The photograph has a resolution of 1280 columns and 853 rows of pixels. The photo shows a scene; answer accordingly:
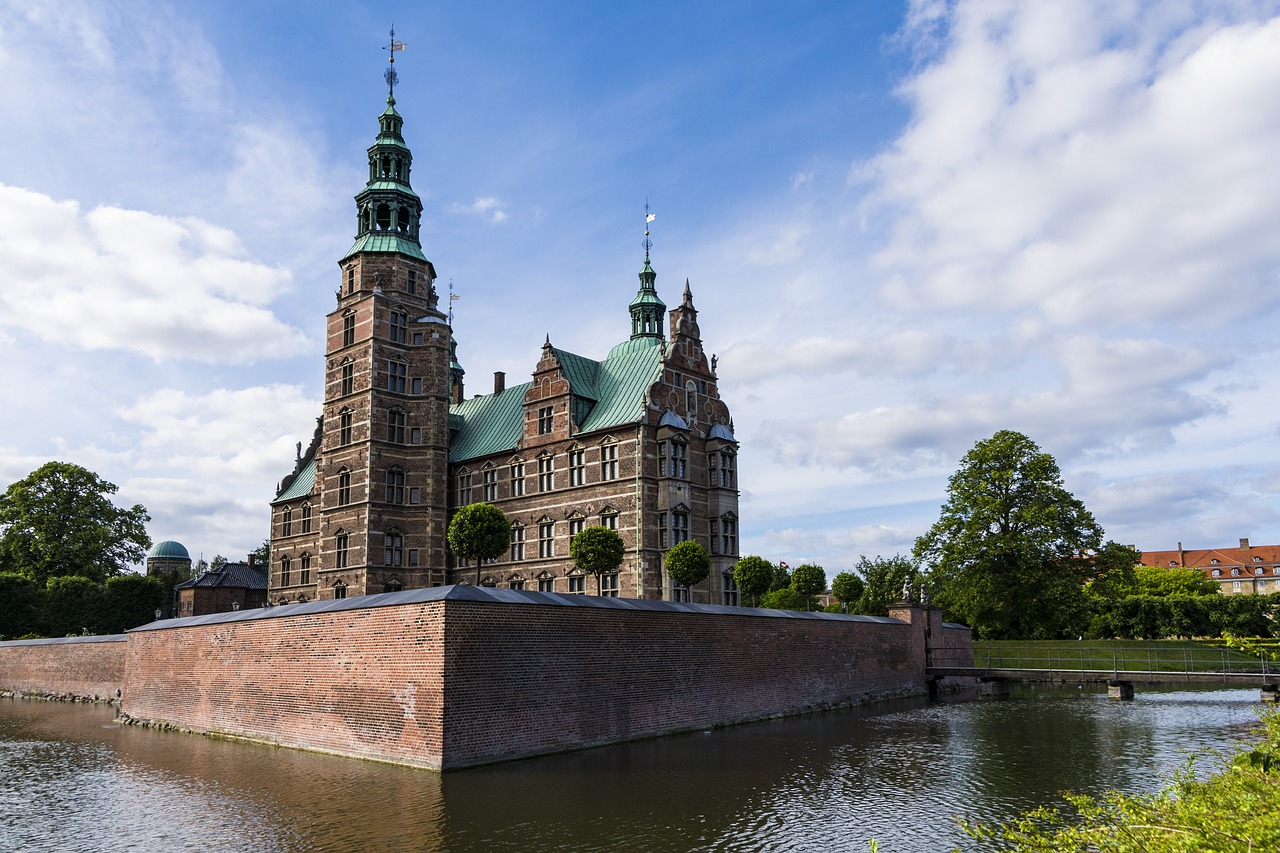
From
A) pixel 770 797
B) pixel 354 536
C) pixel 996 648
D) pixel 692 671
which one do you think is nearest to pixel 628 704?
pixel 692 671

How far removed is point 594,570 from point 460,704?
1569cm

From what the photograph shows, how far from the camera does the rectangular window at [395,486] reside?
162 feet

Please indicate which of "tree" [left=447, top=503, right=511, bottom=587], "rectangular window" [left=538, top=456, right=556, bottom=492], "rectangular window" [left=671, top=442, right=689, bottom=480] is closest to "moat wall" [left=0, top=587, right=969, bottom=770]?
"tree" [left=447, top=503, right=511, bottom=587]

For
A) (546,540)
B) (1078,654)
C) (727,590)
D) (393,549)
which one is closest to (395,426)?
(393,549)

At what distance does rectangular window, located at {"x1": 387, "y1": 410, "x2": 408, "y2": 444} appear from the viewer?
49.7m

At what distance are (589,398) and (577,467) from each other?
3.72 meters

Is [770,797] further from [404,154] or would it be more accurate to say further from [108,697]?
[404,154]

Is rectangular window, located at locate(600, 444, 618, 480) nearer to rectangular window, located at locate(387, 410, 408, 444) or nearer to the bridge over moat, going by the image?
rectangular window, located at locate(387, 410, 408, 444)

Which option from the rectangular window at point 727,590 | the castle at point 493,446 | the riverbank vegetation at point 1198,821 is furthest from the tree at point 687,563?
the riverbank vegetation at point 1198,821

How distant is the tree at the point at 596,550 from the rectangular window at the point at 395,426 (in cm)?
1761

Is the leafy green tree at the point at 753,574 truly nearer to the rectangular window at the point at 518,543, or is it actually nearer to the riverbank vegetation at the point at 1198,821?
the rectangular window at the point at 518,543

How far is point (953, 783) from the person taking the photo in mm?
18719

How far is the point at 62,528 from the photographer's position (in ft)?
203

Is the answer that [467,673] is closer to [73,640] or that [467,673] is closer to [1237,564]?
[73,640]
